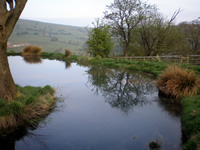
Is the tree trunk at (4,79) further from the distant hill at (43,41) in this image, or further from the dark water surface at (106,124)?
the distant hill at (43,41)

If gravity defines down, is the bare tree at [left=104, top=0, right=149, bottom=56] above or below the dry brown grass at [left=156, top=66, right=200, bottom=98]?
above

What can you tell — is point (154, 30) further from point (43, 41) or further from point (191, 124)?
point (43, 41)

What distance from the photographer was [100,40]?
21.5 metres

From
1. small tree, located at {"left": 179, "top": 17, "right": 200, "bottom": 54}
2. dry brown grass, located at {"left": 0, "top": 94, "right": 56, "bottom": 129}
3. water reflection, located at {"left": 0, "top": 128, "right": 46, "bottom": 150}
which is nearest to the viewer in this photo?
water reflection, located at {"left": 0, "top": 128, "right": 46, "bottom": 150}

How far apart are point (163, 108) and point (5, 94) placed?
16.3 ft

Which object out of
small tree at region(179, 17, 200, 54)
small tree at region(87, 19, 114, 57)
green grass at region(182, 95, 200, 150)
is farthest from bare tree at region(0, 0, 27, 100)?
small tree at region(179, 17, 200, 54)

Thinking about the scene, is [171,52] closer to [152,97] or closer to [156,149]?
[152,97]

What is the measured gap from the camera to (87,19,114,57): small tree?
21.5 metres

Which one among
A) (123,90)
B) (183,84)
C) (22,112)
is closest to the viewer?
(22,112)

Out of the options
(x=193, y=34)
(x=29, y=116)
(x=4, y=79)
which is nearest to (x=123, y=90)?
(x=29, y=116)

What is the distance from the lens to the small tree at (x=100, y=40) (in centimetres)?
2145

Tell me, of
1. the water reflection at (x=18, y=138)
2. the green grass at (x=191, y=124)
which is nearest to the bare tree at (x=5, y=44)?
the water reflection at (x=18, y=138)

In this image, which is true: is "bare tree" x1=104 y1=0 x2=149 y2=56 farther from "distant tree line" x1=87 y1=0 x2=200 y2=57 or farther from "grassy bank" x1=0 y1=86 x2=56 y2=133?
"grassy bank" x1=0 y1=86 x2=56 y2=133

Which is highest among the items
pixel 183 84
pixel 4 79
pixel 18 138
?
pixel 4 79
